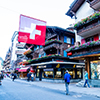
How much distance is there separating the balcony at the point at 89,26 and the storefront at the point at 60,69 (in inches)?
320

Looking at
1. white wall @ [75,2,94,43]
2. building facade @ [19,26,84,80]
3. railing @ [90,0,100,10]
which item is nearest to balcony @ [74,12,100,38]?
railing @ [90,0,100,10]

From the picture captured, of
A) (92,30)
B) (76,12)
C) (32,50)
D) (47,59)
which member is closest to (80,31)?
(92,30)

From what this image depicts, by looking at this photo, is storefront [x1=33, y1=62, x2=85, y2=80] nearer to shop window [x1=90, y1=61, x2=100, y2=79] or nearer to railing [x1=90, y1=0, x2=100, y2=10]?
shop window [x1=90, y1=61, x2=100, y2=79]

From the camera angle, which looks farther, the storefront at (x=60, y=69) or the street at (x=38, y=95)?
the storefront at (x=60, y=69)

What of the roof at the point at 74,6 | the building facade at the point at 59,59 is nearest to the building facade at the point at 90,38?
the roof at the point at 74,6

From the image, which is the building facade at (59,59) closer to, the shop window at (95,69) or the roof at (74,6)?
the roof at (74,6)

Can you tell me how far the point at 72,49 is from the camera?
16.0 metres

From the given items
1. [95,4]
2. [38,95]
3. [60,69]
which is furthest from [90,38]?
[38,95]

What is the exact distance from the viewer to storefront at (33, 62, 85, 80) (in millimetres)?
22062

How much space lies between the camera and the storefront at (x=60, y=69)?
22.1 meters

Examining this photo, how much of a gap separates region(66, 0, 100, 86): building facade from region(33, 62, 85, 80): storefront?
20.9 ft

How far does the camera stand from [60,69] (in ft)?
74.5

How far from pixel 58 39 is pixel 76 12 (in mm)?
6679

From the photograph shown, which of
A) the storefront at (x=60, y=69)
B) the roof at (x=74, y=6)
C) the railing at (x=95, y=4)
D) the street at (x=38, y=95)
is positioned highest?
the roof at (x=74, y=6)
